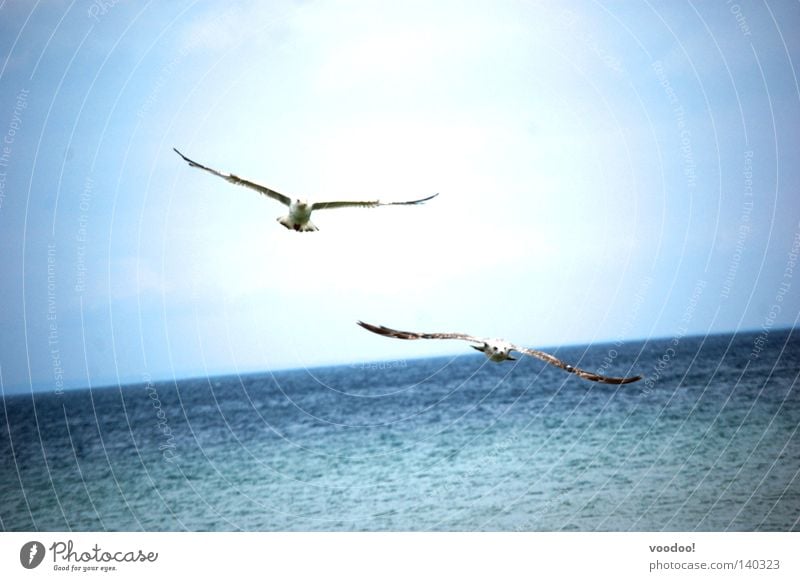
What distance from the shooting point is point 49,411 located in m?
116

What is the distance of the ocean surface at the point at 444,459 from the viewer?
43781 mm

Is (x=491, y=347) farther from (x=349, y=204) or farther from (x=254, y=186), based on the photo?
(x=254, y=186)

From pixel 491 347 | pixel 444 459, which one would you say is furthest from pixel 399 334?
pixel 444 459

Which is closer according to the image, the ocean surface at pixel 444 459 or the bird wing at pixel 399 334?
the bird wing at pixel 399 334

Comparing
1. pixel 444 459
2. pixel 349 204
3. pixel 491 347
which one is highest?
pixel 349 204

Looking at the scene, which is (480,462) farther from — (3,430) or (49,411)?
(49,411)

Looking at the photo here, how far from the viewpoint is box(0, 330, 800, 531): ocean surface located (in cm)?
4378

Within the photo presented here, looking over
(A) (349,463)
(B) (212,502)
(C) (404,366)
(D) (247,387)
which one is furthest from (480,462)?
(C) (404,366)

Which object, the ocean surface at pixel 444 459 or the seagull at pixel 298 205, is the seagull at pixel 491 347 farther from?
the ocean surface at pixel 444 459

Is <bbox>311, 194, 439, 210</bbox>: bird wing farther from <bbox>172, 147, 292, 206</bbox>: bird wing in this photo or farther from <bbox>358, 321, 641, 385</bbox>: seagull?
<bbox>358, 321, 641, 385</bbox>: seagull

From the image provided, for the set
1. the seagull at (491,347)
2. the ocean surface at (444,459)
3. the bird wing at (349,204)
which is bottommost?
the ocean surface at (444,459)


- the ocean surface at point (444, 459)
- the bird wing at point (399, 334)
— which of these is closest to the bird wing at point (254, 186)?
the bird wing at point (399, 334)

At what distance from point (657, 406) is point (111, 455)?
35435 mm

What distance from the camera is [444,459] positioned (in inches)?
2393
